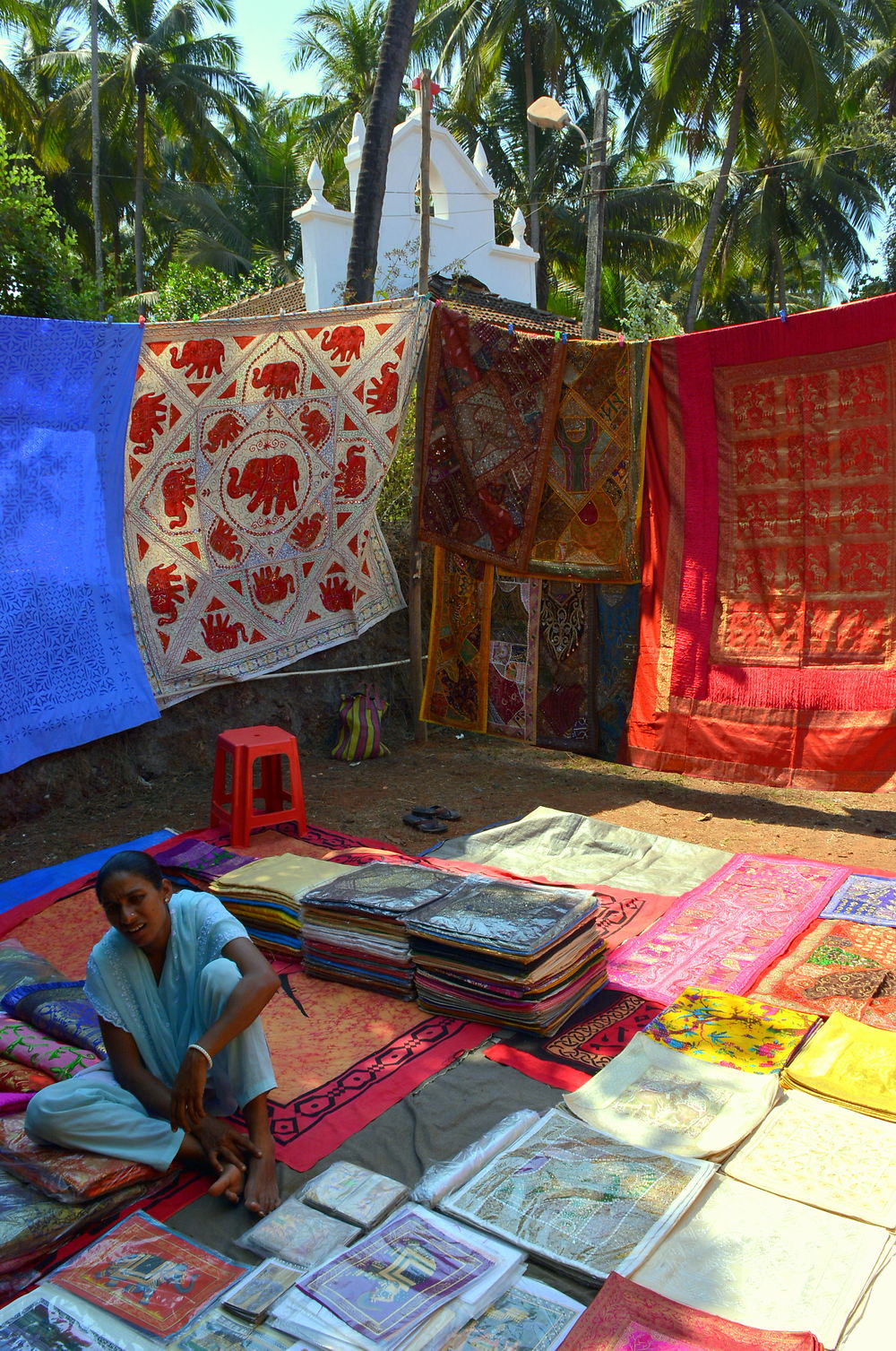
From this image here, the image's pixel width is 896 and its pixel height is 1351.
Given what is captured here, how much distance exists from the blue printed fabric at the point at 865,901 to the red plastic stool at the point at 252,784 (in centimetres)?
230

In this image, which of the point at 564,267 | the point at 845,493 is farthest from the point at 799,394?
the point at 564,267

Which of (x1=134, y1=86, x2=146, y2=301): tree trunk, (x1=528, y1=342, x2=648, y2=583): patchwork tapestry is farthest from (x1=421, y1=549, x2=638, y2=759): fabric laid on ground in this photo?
(x1=134, y1=86, x2=146, y2=301): tree trunk

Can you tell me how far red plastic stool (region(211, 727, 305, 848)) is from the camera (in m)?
4.57

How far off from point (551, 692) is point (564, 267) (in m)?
19.2

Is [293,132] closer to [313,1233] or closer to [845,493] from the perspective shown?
[845,493]

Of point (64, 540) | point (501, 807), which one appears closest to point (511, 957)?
point (501, 807)

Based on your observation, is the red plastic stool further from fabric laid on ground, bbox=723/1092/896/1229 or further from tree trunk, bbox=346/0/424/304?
tree trunk, bbox=346/0/424/304

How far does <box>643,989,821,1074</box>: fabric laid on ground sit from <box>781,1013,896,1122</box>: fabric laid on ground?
7 centimetres

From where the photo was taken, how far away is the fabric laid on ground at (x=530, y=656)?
5520mm

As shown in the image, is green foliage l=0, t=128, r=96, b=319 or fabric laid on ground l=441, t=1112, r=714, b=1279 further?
green foliage l=0, t=128, r=96, b=319

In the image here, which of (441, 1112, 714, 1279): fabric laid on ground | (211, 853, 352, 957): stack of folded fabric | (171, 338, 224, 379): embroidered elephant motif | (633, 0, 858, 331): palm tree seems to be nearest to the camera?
(441, 1112, 714, 1279): fabric laid on ground

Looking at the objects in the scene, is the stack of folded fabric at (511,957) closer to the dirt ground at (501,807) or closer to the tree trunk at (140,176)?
the dirt ground at (501,807)

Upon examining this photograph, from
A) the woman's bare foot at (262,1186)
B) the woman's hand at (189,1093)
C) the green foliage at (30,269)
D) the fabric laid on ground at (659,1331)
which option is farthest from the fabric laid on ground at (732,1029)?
the green foliage at (30,269)

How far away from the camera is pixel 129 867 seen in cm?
228
